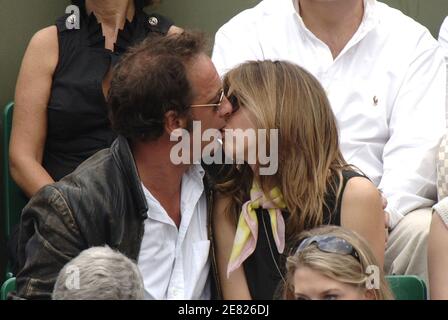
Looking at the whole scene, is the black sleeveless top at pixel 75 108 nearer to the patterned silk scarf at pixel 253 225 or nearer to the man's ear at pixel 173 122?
the man's ear at pixel 173 122

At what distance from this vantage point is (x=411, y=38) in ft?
14.2

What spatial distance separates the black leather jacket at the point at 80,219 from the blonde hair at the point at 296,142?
0.33 m

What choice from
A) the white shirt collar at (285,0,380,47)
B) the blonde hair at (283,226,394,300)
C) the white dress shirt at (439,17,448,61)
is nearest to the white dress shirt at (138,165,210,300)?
the blonde hair at (283,226,394,300)

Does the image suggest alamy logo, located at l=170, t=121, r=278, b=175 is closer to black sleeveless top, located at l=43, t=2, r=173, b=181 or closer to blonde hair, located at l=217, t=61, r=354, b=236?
blonde hair, located at l=217, t=61, r=354, b=236

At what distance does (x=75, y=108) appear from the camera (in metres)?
4.20

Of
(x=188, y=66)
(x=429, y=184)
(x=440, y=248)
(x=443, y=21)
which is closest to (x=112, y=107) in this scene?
(x=188, y=66)

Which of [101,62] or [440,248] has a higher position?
[101,62]

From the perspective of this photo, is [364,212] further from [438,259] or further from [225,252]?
[225,252]

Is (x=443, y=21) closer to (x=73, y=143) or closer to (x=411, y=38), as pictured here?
(x=411, y=38)

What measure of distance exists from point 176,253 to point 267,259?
0.29m

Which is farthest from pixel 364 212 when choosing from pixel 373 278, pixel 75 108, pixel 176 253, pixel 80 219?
pixel 75 108

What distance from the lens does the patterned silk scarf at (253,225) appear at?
329 cm

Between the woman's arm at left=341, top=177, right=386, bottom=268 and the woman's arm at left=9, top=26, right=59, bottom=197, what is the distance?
138 cm

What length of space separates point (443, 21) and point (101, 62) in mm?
1705
